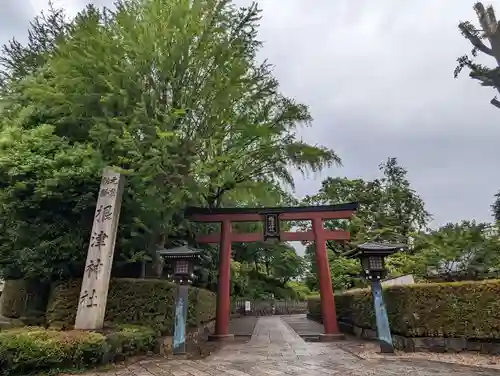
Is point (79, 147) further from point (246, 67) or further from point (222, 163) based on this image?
point (246, 67)

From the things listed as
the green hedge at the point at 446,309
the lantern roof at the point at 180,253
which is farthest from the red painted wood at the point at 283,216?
the lantern roof at the point at 180,253

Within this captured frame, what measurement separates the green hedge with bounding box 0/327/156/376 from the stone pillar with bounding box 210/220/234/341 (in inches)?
196

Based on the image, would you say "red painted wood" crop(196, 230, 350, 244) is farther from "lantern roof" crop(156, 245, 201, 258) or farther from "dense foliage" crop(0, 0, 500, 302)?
"lantern roof" crop(156, 245, 201, 258)

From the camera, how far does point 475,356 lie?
6.80m

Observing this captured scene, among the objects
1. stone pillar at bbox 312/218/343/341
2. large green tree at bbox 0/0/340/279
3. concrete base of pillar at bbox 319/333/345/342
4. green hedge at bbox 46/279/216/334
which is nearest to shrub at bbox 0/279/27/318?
large green tree at bbox 0/0/340/279

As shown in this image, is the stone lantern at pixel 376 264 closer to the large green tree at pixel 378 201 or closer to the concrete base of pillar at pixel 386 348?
the concrete base of pillar at pixel 386 348

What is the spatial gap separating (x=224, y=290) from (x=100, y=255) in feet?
15.9

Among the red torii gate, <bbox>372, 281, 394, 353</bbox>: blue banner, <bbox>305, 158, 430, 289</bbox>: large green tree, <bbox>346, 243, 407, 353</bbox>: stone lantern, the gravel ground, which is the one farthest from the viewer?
<bbox>305, 158, 430, 289</bbox>: large green tree

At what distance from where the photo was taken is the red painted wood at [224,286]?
37.1 feet

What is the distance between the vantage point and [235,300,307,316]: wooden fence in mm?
A: 27234

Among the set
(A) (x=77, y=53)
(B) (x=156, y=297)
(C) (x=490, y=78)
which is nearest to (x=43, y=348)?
(B) (x=156, y=297)

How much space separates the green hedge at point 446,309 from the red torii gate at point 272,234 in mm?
3077

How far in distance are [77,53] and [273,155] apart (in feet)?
21.4

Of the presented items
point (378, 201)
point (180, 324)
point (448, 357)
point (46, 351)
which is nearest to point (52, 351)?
point (46, 351)
